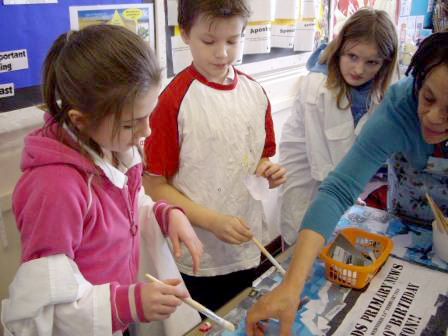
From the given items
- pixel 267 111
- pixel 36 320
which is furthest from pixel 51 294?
pixel 267 111

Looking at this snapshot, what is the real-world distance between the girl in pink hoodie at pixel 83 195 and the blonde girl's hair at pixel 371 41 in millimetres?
926

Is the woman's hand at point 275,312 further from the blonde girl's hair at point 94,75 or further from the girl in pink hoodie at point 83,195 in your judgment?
the blonde girl's hair at point 94,75

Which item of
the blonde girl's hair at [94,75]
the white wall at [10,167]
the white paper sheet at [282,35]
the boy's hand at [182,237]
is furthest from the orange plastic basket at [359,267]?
the white paper sheet at [282,35]

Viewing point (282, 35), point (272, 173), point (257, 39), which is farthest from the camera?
point (282, 35)

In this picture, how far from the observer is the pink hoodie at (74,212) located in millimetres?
621

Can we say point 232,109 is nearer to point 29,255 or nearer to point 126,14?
point 126,14

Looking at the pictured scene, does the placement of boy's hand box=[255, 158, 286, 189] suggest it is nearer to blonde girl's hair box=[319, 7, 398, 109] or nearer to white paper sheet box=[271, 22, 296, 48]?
blonde girl's hair box=[319, 7, 398, 109]

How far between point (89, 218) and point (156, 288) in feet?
0.53

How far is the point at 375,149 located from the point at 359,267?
28 cm

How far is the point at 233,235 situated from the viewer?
938 millimetres

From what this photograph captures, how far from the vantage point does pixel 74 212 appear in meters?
0.64

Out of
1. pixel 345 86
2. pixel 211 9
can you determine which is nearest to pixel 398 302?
pixel 211 9

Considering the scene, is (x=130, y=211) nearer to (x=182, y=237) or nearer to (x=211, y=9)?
(x=182, y=237)

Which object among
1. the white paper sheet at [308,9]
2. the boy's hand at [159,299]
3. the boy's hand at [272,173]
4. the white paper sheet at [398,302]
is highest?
the white paper sheet at [308,9]
